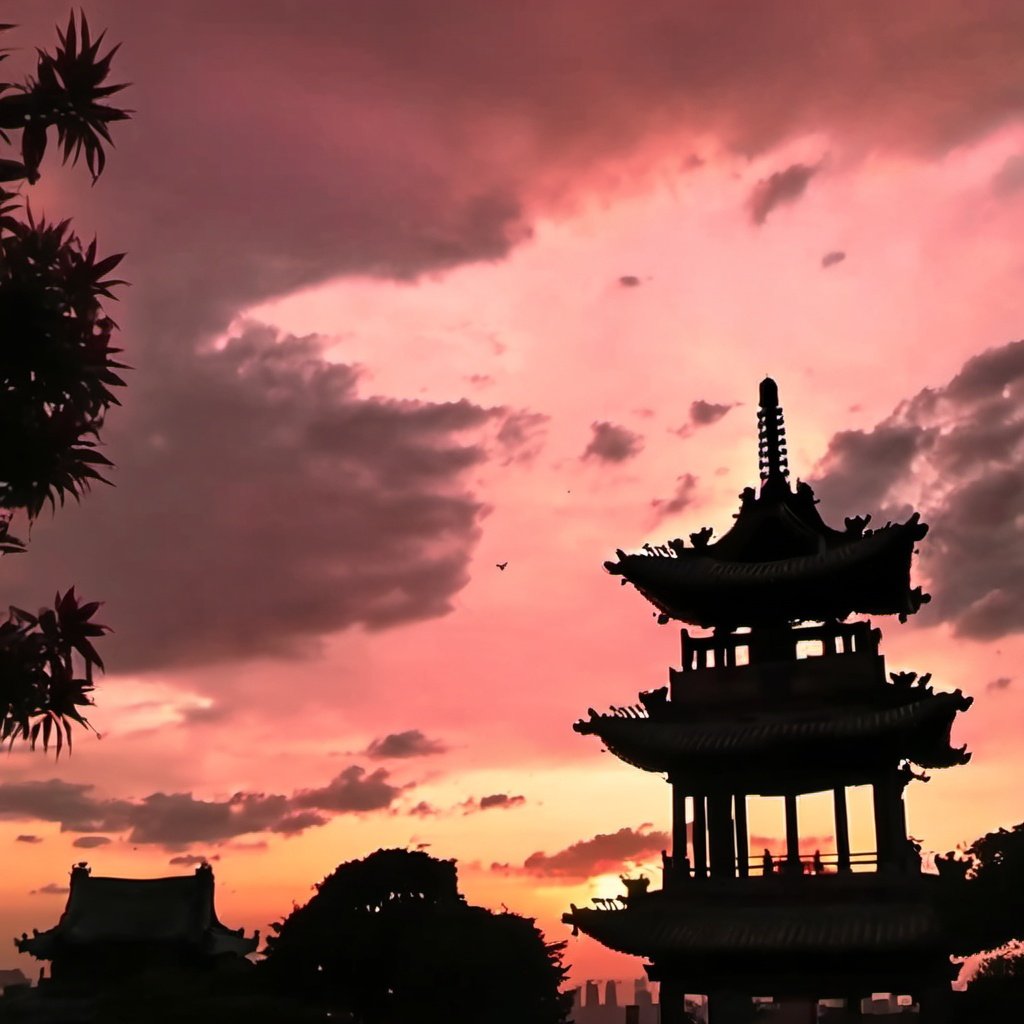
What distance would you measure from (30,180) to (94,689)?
4.91m

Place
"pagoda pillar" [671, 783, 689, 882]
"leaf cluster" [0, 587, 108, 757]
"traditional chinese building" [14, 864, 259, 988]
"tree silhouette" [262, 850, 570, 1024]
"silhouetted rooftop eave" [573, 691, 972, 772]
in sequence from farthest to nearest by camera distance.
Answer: "traditional chinese building" [14, 864, 259, 988], "tree silhouette" [262, 850, 570, 1024], "pagoda pillar" [671, 783, 689, 882], "silhouetted rooftop eave" [573, 691, 972, 772], "leaf cluster" [0, 587, 108, 757]

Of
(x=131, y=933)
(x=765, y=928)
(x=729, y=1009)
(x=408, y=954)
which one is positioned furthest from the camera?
(x=131, y=933)

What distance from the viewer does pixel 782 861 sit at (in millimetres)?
25922

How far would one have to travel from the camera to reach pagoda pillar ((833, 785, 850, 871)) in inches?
1005

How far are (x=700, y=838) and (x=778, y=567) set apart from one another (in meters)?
6.28

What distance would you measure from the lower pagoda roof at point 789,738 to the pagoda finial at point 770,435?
19.7 feet

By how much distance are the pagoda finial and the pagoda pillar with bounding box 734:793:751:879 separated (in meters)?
7.46

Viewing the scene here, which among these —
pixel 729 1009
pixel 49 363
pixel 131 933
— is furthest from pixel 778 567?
pixel 131 933

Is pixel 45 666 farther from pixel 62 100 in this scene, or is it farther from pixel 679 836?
pixel 679 836

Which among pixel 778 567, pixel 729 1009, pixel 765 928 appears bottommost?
pixel 729 1009

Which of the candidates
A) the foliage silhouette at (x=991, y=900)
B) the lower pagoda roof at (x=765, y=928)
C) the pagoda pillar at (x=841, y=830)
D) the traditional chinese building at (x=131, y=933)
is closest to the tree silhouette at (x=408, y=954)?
the traditional chinese building at (x=131, y=933)

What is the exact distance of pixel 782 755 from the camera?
26.6 metres

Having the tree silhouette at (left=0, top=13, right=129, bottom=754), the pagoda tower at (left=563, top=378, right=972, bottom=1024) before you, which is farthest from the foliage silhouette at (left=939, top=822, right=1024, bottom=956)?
the tree silhouette at (left=0, top=13, right=129, bottom=754)

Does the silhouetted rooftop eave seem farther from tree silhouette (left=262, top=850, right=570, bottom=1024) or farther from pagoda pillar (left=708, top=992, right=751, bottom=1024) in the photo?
tree silhouette (left=262, top=850, right=570, bottom=1024)
